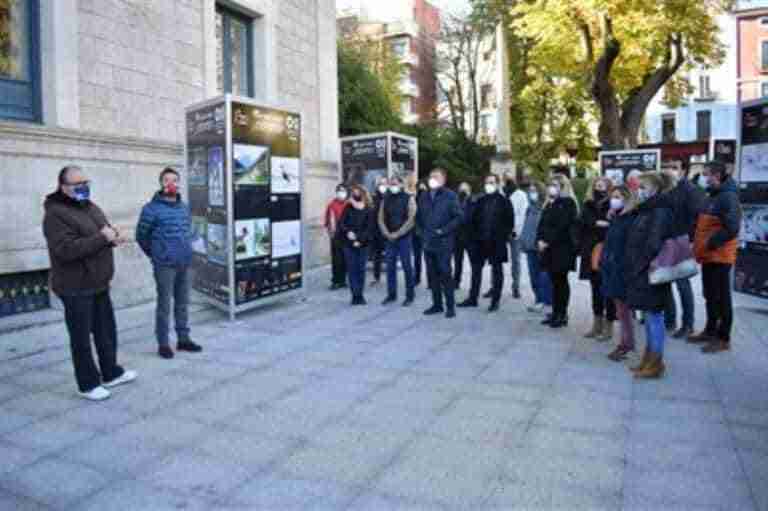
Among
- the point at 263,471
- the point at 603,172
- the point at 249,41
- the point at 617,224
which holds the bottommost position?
→ the point at 263,471

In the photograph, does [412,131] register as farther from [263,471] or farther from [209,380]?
[263,471]

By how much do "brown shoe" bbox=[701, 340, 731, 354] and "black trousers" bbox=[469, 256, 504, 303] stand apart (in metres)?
2.89

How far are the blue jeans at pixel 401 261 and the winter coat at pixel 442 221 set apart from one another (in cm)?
77

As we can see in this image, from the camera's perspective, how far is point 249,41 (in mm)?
12281

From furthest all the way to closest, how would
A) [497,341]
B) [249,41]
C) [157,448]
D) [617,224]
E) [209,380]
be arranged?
[249,41] < [497,341] < [617,224] < [209,380] < [157,448]

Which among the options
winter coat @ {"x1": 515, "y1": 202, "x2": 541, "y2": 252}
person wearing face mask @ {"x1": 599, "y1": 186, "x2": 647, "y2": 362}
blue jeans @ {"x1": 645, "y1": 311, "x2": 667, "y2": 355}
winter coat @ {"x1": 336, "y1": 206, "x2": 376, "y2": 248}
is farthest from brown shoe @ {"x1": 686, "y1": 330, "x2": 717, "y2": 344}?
winter coat @ {"x1": 336, "y1": 206, "x2": 376, "y2": 248}

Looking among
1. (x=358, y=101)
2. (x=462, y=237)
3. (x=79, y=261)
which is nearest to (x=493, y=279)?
(x=462, y=237)

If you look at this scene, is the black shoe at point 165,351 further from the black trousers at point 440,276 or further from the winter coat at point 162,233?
the black trousers at point 440,276

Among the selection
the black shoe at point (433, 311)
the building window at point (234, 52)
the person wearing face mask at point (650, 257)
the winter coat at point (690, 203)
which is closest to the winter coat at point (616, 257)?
the person wearing face mask at point (650, 257)

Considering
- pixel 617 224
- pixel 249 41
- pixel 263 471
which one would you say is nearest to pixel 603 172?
pixel 249 41

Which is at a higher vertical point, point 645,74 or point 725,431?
point 645,74

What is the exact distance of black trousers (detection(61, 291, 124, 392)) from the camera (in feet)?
16.9

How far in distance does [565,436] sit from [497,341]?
9.28 feet

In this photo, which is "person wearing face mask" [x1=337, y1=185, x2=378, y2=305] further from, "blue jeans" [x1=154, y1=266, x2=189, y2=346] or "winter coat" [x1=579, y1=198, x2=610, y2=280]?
"winter coat" [x1=579, y1=198, x2=610, y2=280]
